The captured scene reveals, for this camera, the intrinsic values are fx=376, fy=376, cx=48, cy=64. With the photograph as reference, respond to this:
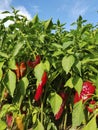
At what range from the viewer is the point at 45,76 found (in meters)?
2.33

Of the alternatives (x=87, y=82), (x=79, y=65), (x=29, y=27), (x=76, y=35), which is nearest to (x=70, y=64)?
(x=79, y=65)

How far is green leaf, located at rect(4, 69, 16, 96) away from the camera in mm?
2246

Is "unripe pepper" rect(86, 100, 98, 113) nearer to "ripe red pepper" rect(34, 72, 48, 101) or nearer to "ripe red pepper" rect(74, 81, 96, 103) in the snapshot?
"ripe red pepper" rect(74, 81, 96, 103)

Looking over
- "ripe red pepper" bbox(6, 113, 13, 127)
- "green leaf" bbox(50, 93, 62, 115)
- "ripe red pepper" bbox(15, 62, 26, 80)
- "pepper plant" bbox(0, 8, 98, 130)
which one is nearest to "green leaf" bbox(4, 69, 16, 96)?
"pepper plant" bbox(0, 8, 98, 130)

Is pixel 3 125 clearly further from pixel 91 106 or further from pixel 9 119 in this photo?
pixel 91 106

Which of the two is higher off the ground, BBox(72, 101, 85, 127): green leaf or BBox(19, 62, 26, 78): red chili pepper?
BBox(19, 62, 26, 78): red chili pepper

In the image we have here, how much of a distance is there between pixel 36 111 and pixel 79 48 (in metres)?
0.50

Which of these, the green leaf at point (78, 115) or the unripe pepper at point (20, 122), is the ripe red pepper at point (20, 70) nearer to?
the unripe pepper at point (20, 122)

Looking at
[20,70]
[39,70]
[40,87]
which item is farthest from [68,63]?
[20,70]

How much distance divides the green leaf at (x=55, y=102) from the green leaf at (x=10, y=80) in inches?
10.9

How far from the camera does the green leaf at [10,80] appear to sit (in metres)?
2.25

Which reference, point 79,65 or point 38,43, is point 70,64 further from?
point 38,43

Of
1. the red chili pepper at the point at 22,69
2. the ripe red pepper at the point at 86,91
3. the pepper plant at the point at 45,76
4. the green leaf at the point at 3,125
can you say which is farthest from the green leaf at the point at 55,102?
the green leaf at the point at 3,125

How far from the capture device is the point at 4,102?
2.72m
